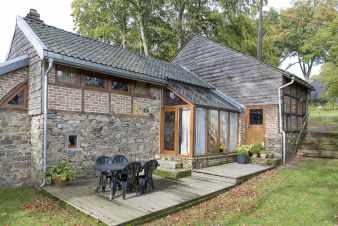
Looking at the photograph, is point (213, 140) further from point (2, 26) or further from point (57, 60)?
point (2, 26)

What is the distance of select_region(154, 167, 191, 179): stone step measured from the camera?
8.21m

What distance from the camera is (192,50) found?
50.4 feet

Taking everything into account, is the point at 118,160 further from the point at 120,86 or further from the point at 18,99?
the point at 18,99

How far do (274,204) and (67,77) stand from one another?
21.7ft

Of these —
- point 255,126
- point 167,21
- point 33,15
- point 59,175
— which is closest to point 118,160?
point 59,175

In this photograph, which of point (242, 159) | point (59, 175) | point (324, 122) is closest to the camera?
point (59, 175)

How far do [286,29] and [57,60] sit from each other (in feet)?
107

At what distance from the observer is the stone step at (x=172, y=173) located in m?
8.21

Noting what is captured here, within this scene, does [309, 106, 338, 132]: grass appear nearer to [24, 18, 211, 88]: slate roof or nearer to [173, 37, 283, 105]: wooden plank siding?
[173, 37, 283, 105]: wooden plank siding

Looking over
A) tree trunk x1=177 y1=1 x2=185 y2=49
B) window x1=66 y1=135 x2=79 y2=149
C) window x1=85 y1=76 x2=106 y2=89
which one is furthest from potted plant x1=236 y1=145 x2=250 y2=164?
tree trunk x1=177 y1=1 x2=185 y2=49

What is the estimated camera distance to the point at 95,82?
8219 millimetres

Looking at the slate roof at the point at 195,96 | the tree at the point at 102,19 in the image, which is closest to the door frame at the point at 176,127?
the slate roof at the point at 195,96

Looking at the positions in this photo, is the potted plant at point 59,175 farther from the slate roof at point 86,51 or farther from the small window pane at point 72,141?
the slate roof at point 86,51

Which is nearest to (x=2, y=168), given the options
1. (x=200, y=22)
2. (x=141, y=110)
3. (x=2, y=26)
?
(x=141, y=110)
